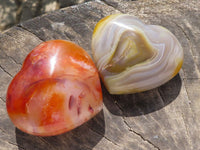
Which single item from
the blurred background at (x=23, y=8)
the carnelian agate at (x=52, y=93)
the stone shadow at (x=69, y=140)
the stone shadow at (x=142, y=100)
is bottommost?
the blurred background at (x=23, y=8)

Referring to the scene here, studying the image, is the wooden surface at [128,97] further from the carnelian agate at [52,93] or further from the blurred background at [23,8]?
the blurred background at [23,8]

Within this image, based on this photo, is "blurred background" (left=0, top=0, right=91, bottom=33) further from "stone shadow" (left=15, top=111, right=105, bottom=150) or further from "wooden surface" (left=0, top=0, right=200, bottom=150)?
"stone shadow" (left=15, top=111, right=105, bottom=150)

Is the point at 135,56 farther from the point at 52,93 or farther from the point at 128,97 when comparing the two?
the point at 52,93

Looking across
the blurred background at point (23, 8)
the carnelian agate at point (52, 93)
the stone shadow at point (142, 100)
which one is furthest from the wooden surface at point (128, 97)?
the blurred background at point (23, 8)

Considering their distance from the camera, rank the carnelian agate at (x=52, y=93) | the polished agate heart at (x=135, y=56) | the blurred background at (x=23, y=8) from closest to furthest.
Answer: the carnelian agate at (x=52, y=93)
the polished agate heart at (x=135, y=56)
the blurred background at (x=23, y=8)

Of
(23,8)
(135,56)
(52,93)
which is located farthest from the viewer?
(23,8)

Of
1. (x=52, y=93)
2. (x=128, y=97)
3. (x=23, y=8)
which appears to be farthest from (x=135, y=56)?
(x=23, y=8)
